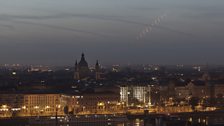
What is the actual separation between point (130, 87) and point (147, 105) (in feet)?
13.2

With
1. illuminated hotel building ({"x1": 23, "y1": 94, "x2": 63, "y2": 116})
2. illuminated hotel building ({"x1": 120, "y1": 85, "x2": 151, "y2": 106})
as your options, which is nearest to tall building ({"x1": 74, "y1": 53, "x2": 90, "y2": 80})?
illuminated hotel building ({"x1": 120, "y1": 85, "x2": 151, "y2": 106})

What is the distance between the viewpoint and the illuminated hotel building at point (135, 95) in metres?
46.6

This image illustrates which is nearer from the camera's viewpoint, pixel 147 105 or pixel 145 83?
pixel 147 105

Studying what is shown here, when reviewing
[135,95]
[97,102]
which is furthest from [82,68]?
[97,102]

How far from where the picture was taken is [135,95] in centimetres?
4762

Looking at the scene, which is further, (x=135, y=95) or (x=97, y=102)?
(x=135, y=95)

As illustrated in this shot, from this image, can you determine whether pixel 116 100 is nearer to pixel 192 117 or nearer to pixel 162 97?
pixel 162 97

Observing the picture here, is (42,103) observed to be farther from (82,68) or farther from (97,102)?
(82,68)

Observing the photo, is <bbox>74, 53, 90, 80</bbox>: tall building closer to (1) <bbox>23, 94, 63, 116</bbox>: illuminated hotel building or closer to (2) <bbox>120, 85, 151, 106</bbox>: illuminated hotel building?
(2) <bbox>120, 85, 151, 106</bbox>: illuminated hotel building

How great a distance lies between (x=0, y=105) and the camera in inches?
1686

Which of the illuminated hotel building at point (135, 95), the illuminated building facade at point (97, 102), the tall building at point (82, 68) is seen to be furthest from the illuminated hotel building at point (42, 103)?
the tall building at point (82, 68)

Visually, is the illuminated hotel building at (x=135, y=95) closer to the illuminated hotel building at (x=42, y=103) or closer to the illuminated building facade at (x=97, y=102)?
the illuminated building facade at (x=97, y=102)

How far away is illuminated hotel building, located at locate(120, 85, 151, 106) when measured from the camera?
46.6 metres

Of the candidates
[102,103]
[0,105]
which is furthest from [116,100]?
[0,105]
